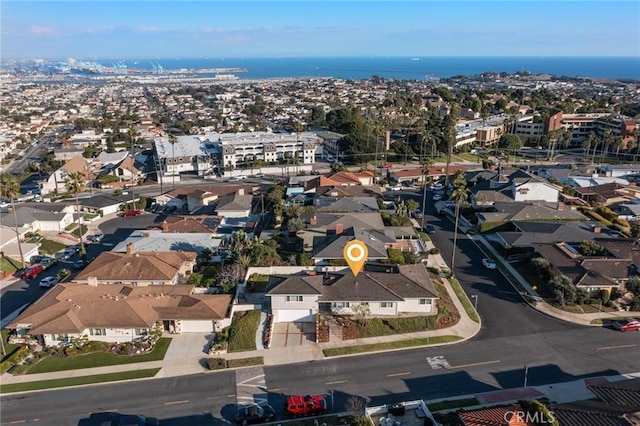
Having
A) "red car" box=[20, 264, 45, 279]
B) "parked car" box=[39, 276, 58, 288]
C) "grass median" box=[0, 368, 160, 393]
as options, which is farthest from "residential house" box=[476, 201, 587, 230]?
"red car" box=[20, 264, 45, 279]

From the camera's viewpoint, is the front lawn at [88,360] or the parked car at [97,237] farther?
the parked car at [97,237]

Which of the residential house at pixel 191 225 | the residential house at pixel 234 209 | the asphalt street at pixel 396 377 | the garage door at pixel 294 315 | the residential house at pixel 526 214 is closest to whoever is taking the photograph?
the asphalt street at pixel 396 377

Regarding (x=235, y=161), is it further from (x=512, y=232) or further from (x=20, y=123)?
(x=20, y=123)

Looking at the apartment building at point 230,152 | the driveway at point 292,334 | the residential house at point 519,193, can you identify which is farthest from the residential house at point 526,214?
the apartment building at point 230,152

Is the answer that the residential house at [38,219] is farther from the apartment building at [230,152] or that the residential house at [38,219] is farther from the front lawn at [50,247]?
the apartment building at [230,152]

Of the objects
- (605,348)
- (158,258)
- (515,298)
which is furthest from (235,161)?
(605,348)

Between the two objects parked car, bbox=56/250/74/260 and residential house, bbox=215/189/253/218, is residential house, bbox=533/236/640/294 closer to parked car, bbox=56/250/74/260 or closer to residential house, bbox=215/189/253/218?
residential house, bbox=215/189/253/218
